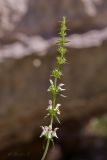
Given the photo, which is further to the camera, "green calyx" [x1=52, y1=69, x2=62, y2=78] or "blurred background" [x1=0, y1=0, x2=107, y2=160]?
"blurred background" [x1=0, y1=0, x2=107, y2=160]

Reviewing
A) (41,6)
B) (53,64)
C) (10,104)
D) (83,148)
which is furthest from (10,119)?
(83,148)

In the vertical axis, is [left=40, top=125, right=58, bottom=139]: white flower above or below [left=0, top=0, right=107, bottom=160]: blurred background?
below

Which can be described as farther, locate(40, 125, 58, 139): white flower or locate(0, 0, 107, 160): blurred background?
locate(0, 0, 107, 160): blurred background

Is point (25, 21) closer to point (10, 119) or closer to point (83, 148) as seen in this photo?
point (10, 119)

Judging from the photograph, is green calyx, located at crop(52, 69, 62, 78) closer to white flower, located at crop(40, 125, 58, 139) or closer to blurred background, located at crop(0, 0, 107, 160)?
white flower, located at crop(40, 125, 58, 139)

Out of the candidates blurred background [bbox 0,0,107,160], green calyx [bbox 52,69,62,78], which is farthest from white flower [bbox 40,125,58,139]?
blurred background [bbox 0,0,107,160]

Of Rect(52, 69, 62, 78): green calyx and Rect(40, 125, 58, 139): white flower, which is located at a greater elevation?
Rect(52, 69, 62, 78): green calyx

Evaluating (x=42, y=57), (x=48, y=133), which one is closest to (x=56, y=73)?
(x=48, y=133)

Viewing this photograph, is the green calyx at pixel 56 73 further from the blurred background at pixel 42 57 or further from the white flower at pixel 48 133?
the blurred background at pixel 42 57
